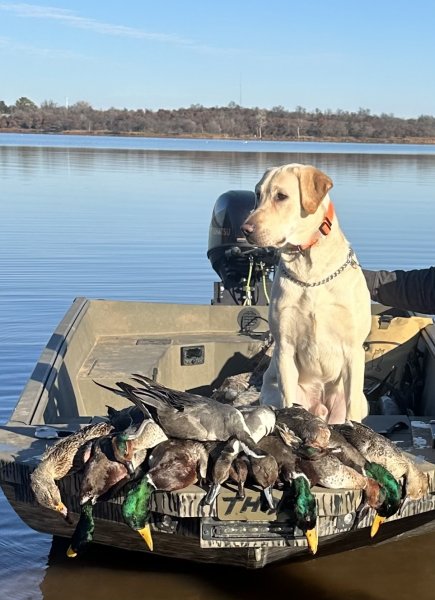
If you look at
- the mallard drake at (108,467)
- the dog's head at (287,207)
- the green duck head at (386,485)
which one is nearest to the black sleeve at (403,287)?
the dog's head at (287,207)

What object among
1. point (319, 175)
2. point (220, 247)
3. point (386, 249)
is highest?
point (319, 175)

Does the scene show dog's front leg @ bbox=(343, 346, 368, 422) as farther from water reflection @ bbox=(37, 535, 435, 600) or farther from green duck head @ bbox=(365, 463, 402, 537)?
green duck head @ bbox=(365, 463, 402, 537)

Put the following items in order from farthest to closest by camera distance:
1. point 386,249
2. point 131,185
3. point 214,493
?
point 131,185, point 386,249, point 214,493

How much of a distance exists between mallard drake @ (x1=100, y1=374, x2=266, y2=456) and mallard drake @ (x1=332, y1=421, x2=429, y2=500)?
0.54m

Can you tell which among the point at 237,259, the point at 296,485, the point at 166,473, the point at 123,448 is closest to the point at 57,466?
the point at 123,448

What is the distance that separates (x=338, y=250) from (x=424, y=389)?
182 centimetres

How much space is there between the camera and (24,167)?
37.8 meters

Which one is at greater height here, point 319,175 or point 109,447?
point 319,175

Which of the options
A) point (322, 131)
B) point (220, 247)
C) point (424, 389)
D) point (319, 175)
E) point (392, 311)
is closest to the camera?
point (319, 175)

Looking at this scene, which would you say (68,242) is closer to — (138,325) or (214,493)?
(138,325)

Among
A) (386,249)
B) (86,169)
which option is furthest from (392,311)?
(86,169)

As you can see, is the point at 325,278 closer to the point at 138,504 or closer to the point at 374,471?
the point at 374,471

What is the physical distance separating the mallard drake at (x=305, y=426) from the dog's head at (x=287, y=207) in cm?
105

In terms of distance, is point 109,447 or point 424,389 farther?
point 424,389
